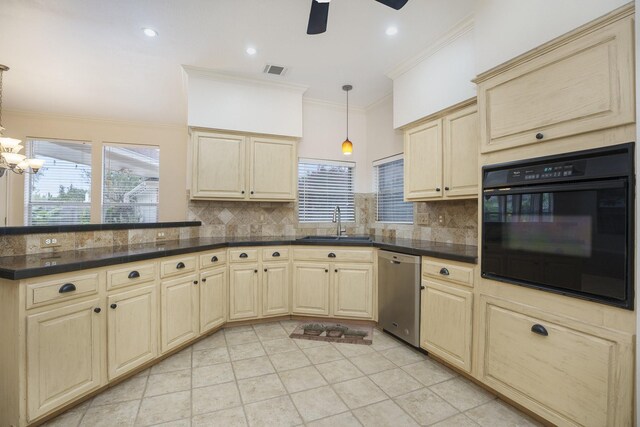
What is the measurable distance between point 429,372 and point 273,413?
4.18 feet

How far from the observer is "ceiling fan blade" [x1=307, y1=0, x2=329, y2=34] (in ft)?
6.00

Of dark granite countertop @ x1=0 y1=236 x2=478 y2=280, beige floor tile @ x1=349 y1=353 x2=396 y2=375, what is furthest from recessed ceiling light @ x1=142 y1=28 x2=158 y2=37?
beige floor tile @ x1=349 y1=353 x2=396 y2=375

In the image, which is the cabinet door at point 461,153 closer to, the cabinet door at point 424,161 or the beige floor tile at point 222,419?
the cabinet door at point 424,161

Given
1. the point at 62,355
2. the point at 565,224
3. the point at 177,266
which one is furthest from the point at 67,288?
the point at 565,224

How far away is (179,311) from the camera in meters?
2.57

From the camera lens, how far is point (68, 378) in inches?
70.1

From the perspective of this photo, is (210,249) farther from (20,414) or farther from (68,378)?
(20,414)

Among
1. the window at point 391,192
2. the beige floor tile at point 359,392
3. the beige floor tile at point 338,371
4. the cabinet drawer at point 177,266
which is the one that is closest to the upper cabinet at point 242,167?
the cabinet drawer at point 177,266

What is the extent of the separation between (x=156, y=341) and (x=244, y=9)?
2794 mm

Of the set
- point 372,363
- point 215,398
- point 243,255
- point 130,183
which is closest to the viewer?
point 215,398

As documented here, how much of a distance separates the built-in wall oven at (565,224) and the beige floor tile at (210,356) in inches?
88.7

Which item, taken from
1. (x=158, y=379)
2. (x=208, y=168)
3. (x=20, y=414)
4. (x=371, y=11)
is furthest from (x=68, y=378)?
(x=371, y=11)

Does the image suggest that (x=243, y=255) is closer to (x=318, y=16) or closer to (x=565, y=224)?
(x=318, y=16)

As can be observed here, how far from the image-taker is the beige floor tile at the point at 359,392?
6.39 ft
